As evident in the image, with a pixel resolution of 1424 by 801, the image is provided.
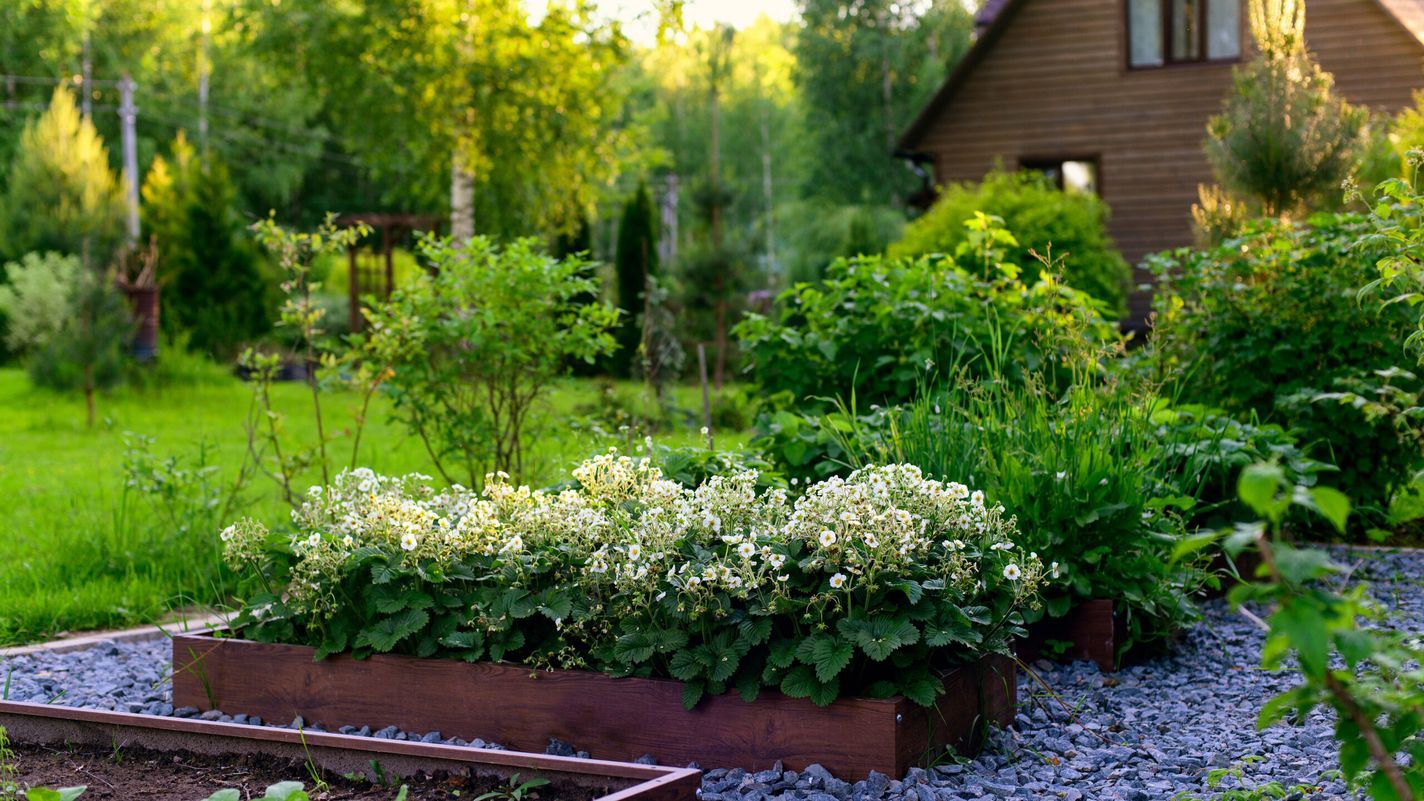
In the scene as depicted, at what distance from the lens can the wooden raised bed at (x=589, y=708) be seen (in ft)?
8.25

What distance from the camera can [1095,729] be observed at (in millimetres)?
2912

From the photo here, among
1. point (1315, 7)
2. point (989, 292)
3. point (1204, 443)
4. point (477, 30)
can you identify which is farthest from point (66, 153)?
point (1315, 7)

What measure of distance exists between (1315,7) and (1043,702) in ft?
45.9

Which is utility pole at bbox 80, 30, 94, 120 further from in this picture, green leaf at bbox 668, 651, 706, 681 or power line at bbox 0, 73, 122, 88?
green leaf at bbox 668, 651, 706, 681

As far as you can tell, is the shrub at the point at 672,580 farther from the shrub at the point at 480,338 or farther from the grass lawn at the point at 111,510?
the shrub at the point at 480,338

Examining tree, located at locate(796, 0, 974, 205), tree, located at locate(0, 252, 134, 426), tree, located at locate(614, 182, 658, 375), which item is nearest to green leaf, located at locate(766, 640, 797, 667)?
tree, located at locate(0, 252, 134, 426)

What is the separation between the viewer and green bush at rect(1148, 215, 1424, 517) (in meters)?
4.98

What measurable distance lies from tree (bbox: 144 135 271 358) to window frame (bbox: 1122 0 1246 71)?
11.3 m

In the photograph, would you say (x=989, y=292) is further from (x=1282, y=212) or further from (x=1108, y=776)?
(x=1282, y=212)

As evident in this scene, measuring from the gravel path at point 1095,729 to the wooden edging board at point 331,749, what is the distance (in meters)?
0.27

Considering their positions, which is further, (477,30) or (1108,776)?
(477,30)

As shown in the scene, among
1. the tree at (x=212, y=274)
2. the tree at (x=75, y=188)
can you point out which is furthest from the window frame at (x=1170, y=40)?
the tree at (x=75, y=188)

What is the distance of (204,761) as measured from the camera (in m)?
2.60

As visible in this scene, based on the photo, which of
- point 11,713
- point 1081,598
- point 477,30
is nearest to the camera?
point 11,713
